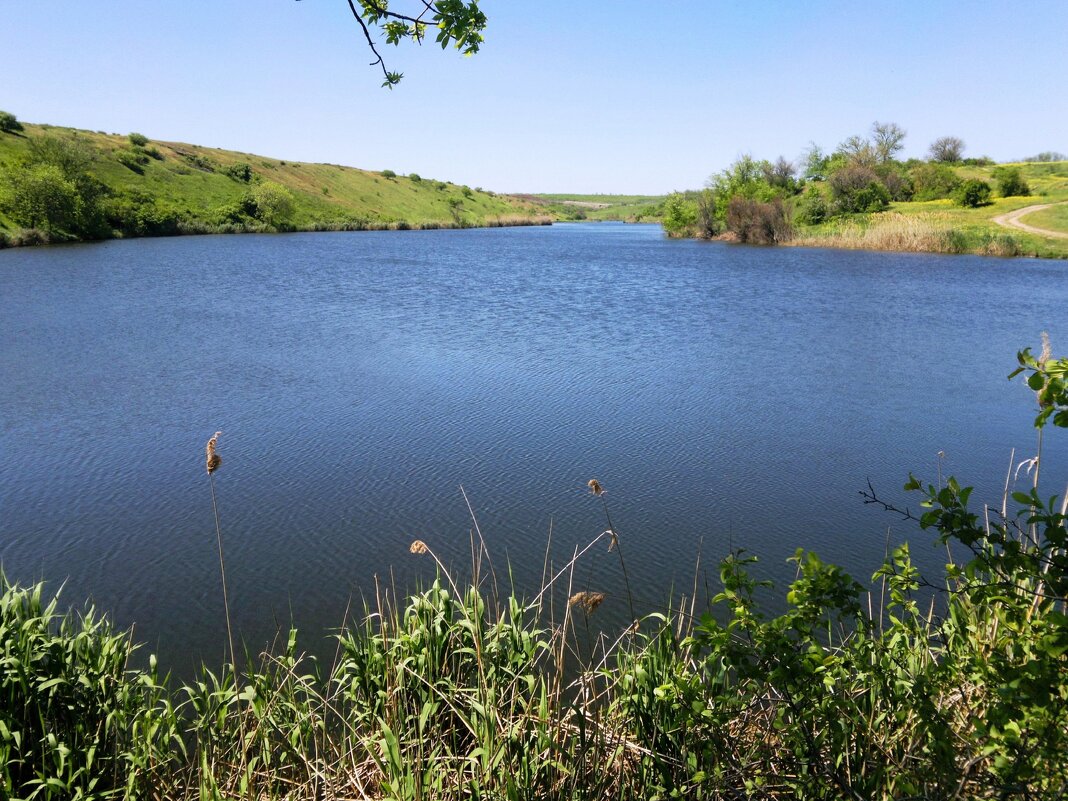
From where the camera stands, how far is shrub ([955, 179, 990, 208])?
54312mm

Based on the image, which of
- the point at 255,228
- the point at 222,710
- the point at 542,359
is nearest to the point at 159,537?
the point at 222,710

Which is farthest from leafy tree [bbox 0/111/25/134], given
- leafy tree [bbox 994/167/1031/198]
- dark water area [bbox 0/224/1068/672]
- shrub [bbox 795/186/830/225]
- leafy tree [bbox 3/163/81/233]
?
leafy tree [bbox 994/167/1031/198]

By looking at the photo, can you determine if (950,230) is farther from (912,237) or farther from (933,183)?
(933,183)

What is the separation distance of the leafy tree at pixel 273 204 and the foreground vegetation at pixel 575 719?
66.4 metres

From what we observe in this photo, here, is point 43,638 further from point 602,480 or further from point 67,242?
point 67,242

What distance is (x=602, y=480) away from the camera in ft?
28.5

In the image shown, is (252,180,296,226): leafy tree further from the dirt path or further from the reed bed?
the dirt path

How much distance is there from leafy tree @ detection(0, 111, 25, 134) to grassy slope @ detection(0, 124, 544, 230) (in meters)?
1.06

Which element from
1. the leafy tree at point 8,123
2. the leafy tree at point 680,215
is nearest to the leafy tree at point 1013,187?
the leafy tree at point 680,215

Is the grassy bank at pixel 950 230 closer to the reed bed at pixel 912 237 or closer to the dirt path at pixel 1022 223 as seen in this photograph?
the reed bed at pixel 912 237

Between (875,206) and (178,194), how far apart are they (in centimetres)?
5578

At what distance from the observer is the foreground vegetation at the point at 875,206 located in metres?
41.6

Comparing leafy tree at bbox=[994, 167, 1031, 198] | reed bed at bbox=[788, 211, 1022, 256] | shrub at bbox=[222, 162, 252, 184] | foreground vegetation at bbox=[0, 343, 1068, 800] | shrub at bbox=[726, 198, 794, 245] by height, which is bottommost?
foreground vegetation at bbox=[0, 343, 1068, 800]

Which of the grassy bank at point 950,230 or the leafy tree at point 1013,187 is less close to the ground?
the leafy tree at point 1013,187
